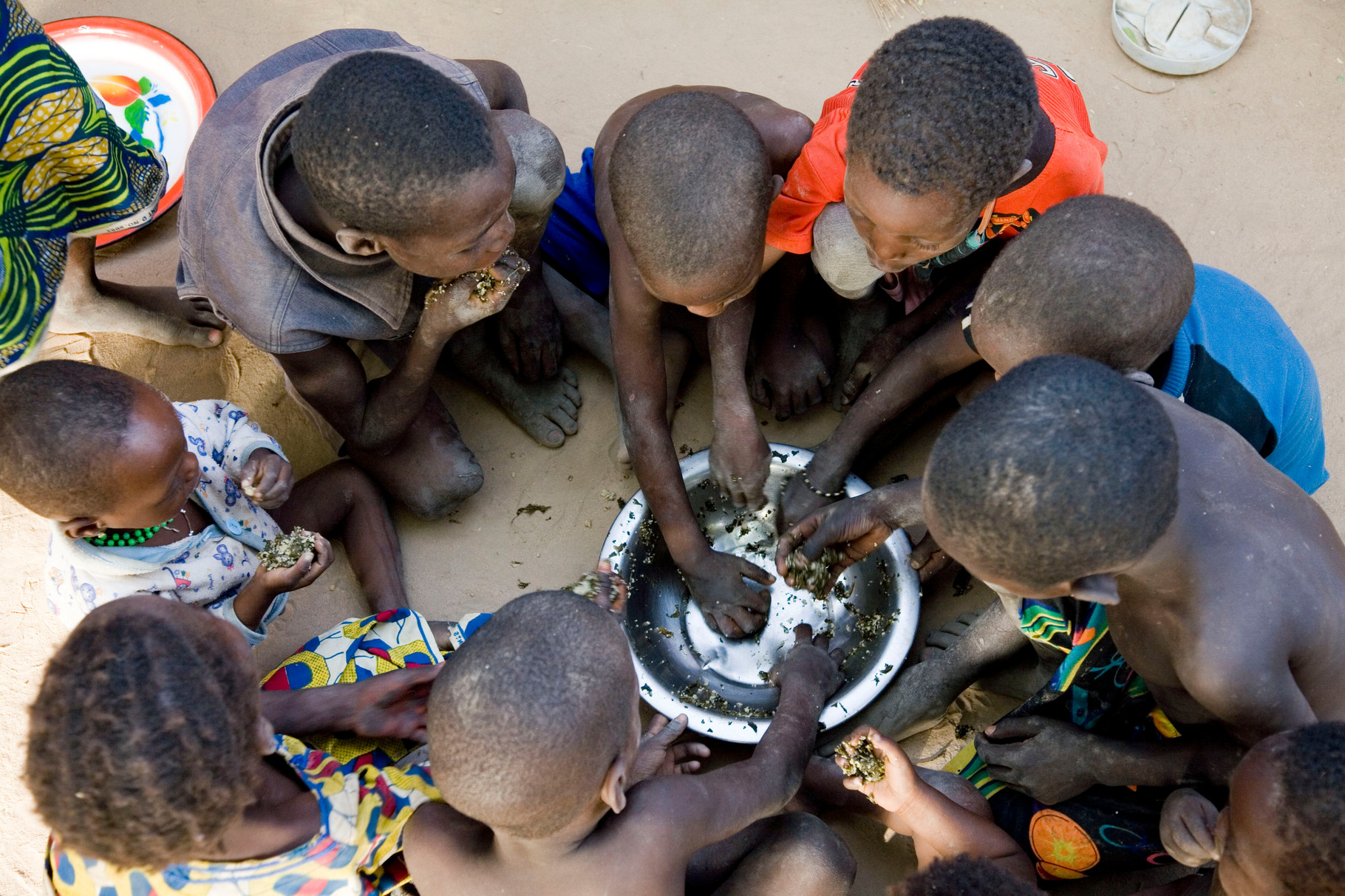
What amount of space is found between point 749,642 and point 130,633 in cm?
140

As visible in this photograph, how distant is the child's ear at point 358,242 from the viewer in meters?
Answer: 1.82

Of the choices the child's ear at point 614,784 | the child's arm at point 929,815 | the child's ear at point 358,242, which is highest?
the child's ear at point 358,242

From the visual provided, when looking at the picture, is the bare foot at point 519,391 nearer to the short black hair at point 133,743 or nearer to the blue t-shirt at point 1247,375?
the short black hair at point 133,743

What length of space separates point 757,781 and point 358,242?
126 centimetres

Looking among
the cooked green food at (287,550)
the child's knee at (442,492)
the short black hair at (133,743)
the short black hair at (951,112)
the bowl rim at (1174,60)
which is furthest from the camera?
the bowl rim at (1174,60)

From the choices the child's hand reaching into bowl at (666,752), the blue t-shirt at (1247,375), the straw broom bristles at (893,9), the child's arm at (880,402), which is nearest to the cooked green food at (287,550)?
the child's hand reaching into bowl at (666,752)

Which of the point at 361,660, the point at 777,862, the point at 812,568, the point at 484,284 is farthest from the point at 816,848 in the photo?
the point at 484,284

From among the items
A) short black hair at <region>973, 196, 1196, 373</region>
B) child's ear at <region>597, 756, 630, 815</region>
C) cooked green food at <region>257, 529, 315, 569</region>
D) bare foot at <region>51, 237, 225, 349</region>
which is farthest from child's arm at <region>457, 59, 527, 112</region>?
child's ear at <region>597, 756, 630, 815</region>

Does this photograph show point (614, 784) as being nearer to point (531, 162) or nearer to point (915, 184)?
point (915, 184)

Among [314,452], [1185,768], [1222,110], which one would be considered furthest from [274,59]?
[1222,110]

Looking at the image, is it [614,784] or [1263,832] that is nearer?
[1263,832]

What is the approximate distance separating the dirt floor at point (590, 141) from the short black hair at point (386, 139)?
1.03 meters

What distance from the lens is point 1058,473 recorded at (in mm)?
1295

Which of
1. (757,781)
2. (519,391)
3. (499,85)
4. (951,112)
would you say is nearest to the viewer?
(951,112)
